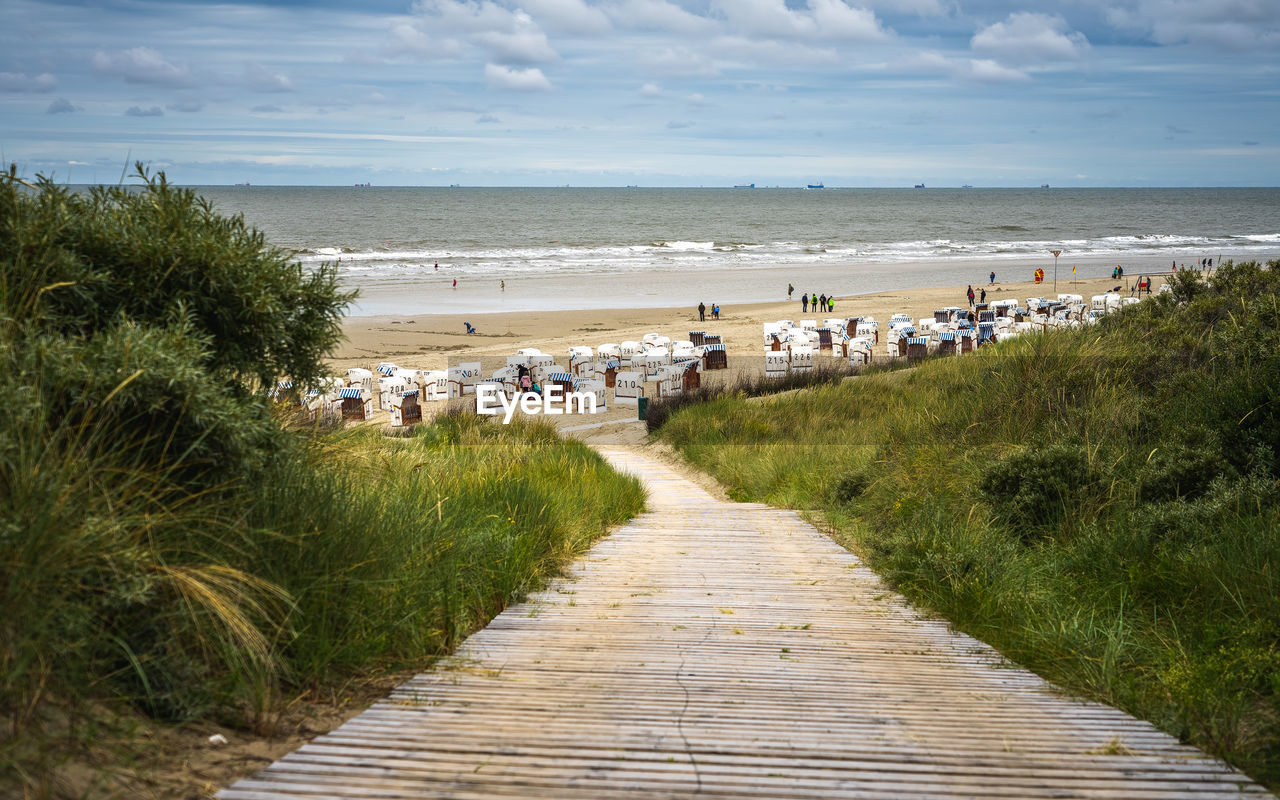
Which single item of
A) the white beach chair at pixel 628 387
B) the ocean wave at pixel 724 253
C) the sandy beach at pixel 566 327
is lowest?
the white beach chair at pixel 628 387

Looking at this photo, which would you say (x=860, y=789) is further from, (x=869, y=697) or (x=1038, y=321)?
(x=1038, y=321)

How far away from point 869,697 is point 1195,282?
31.2 feet

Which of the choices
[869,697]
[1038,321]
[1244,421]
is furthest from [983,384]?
[1038,321]

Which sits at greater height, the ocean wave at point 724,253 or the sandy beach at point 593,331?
the ocean wave at point 724,253

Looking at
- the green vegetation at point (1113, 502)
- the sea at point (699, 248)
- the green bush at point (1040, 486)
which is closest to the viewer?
the green vegetation at point (1113, 502)

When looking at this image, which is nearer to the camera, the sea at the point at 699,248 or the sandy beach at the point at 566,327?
the sandy beach at the point at 566,327

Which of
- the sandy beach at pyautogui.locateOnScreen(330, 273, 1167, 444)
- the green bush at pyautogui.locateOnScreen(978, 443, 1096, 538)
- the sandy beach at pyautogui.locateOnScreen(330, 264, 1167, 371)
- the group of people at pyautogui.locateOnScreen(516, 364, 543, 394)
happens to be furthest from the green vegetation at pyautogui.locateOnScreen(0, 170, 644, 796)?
the sandy beach at pyautogui.locateOnScreen(330, 264, 1167, 371)

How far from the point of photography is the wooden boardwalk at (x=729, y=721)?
2799 millimetres

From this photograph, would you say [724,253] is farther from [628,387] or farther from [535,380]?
[628,387]

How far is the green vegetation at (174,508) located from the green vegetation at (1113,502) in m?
2.77

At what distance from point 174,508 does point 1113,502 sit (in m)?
5.78

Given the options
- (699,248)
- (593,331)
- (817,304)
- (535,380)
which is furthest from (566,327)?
(699,248)

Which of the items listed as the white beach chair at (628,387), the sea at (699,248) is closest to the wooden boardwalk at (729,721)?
the white beach chair at (628,387)

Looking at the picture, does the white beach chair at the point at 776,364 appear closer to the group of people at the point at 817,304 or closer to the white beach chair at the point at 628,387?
the white beach chair at the point at 628,387
